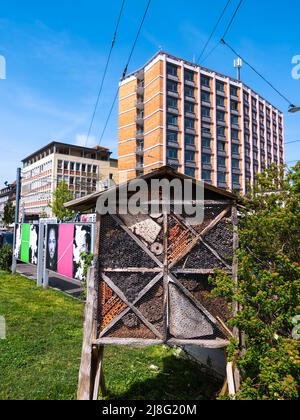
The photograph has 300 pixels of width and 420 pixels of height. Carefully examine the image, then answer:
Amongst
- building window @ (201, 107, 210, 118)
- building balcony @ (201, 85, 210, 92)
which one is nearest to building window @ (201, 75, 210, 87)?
building balcony @ (201, 85, 210, 92)

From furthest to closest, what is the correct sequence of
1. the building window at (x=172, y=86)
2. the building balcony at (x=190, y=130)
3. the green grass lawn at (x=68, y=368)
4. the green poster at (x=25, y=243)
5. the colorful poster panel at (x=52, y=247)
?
the building balcony at (x=190, y=130) → the building window at (x=172, y=86) → the green poster at (x=25, y=243) → the colorful poster panel at (x=52, y=247) → the green grass lawn at (x=68, y=368)

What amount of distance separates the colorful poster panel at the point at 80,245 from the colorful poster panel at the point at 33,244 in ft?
15.2

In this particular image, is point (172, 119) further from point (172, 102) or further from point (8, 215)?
point (8, 215)

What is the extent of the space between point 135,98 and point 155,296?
59.2 metres

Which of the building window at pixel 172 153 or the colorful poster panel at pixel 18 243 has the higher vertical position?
the building window at pixel 172 153

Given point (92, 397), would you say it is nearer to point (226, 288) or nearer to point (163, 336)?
point (163, 336)

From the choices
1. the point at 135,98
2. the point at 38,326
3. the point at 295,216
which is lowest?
the point at 38,326

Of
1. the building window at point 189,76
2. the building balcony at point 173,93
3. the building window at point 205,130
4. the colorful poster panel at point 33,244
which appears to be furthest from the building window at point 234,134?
the colorful poster panel at point 33,244

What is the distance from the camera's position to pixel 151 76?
5597cm

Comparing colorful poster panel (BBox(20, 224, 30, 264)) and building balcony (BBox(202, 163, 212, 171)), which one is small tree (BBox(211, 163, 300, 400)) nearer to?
colorful poster panel (BBox(20, 224, 30, 264))

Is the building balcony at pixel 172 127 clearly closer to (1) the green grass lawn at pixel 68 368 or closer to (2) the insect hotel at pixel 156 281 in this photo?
(1) the green grass lawn at pixel 68 368

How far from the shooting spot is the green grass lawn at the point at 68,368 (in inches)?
199

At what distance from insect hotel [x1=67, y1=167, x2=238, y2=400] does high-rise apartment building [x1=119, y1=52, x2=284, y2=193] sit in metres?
48.3
